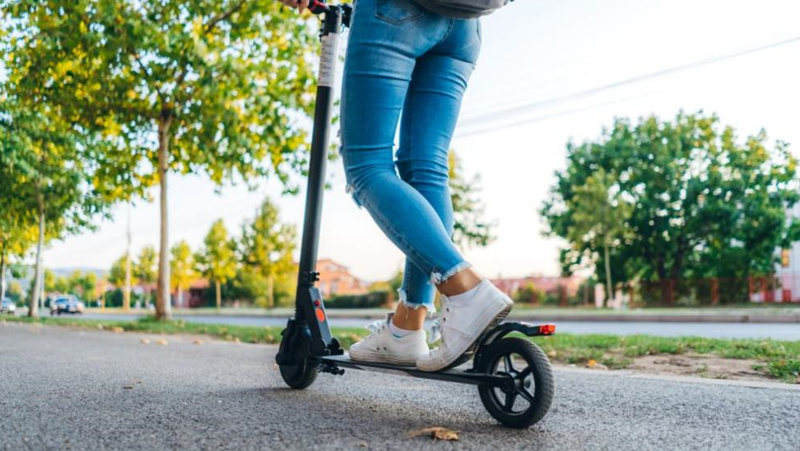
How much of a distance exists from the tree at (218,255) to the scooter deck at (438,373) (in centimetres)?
4141

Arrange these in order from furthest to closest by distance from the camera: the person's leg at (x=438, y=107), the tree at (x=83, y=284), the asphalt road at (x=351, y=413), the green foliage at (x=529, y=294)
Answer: the tree at (x=83, y=284)
the green foliage at (x=529, y=294)
the person's leg at (x=438, y=107)
the asphalt road at (x=351, y=413)

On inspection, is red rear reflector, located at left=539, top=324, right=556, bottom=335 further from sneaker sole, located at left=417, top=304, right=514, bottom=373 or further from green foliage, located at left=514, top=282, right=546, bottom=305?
green foliage, located at left=514, top=282, right=546, bottom=305

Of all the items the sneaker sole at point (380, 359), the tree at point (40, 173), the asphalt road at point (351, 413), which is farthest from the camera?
the tree at point (40, 173)

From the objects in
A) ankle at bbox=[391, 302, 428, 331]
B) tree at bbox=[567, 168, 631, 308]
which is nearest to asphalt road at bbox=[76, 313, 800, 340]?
ankle at bbox=[391, 302, 428, 331]

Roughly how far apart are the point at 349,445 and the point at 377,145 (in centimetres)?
92

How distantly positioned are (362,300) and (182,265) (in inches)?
816

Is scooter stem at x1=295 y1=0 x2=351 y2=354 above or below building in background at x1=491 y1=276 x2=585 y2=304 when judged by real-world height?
above

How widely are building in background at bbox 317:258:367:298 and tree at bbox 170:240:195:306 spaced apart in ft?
87.3

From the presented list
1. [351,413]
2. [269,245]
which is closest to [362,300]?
[269,245]

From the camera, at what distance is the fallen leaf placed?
170 cm

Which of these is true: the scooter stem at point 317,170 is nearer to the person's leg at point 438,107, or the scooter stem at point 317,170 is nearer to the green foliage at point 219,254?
the person's leg at point 438,107

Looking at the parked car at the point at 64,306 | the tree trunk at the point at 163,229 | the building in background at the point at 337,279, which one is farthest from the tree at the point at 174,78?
the building in background at the point at 337,279

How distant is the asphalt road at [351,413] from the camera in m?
1.69

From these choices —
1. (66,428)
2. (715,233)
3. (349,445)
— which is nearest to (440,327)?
(349,445)
